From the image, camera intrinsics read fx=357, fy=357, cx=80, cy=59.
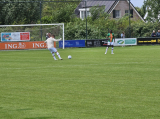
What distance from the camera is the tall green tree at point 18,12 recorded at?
47.3 meters

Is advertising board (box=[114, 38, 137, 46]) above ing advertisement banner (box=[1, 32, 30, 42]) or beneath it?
beneath

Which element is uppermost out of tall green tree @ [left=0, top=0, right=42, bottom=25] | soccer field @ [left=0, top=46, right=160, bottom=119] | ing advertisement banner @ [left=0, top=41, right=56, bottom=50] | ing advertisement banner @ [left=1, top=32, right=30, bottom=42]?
tall green tree @ [left=0, top=0, right=42, bottom=25]

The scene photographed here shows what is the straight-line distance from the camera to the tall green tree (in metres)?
47.3

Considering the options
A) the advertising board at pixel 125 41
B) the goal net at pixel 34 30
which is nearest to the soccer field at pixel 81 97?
the goal net at pixel 34 30

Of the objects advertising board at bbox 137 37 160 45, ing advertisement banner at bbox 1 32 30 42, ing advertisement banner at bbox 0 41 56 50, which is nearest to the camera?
ing advertisement banner at bbox 0 41 56 50

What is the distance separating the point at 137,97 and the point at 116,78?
3.79m

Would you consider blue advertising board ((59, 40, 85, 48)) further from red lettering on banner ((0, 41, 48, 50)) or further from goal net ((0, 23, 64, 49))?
red lettering on banner ((0, 41, 48, 50))

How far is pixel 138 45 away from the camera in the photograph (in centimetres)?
4222

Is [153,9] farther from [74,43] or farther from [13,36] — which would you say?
[13,36]

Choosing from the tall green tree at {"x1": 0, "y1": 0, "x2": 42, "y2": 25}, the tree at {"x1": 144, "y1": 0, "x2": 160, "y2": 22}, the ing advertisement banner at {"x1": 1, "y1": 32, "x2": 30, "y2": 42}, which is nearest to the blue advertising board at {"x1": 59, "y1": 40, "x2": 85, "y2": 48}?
the ing advertisement banner at {"x1": 1, "y1": 32, "x2": 30, "y2": 42}

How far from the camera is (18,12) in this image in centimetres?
4844

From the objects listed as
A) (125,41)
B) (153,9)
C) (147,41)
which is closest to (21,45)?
(125,41)

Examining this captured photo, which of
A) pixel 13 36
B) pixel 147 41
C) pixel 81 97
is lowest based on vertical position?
pixel 81 97

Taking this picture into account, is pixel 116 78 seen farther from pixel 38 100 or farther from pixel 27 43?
pixel 27 43
